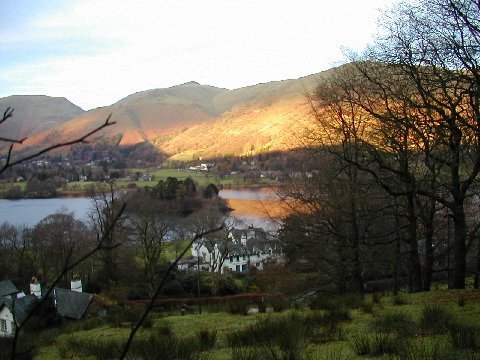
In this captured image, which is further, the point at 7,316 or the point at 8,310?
the point at 7,316

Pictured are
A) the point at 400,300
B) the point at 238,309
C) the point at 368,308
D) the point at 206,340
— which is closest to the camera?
the point at 206,340

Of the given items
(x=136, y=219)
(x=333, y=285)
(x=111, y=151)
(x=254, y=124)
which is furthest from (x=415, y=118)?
(x=254, y=124)

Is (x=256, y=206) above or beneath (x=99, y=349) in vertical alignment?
beneath

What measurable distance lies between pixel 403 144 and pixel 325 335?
6104 millimetres

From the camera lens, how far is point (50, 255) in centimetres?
2762

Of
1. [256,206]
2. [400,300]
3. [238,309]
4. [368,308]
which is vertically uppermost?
[368,308]

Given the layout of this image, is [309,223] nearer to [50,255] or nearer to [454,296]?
[454,296]

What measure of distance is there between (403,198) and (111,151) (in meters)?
134

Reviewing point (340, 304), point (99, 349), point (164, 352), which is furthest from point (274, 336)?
point (340, 304)

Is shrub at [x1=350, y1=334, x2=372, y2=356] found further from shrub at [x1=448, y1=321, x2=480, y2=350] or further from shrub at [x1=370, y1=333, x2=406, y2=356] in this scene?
shrub at [x1=448, y1=321, x2=480, y2=350]

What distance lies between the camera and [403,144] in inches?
414

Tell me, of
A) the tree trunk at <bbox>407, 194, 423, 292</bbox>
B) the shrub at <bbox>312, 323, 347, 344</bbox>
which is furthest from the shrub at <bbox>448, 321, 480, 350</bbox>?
the tree trunk at <bbox>407, 194, 423, 292</bbox>

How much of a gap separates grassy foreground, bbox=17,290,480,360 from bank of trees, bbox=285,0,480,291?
2.20m

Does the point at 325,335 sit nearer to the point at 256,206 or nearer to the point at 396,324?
the point at 396,324
